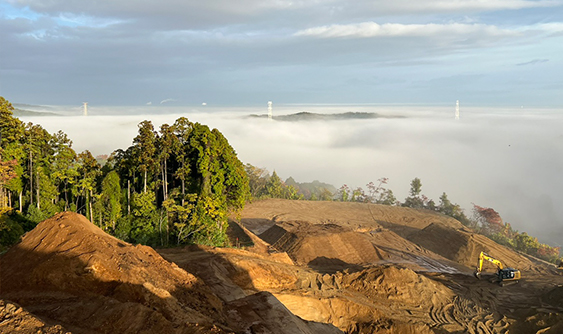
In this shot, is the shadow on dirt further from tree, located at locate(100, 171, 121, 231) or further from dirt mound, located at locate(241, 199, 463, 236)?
tree, located at locate(100, 171, 121, 231)

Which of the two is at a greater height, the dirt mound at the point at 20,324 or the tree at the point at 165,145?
the tree at the point at 165,145

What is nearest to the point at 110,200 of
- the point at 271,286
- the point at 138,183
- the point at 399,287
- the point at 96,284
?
the point at 138,183

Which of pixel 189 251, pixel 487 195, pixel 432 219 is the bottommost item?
pixel 487 195

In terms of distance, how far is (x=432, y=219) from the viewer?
Result: 50375mm

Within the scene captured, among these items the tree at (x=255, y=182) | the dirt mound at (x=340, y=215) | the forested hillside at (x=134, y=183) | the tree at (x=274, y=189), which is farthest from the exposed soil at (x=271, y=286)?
the tree at (x=255, y=182)

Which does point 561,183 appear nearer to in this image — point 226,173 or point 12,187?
point 226,173

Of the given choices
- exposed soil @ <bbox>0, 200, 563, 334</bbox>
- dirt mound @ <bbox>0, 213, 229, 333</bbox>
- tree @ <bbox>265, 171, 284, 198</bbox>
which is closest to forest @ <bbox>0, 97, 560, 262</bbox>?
exposed soil @ <bbox>0, 200, 563, 334</bbox>

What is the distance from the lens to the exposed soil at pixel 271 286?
36.0ft

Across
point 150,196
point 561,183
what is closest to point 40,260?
point 150,196

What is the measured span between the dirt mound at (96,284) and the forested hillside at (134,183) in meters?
10.7

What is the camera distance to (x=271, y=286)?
70.5 ft

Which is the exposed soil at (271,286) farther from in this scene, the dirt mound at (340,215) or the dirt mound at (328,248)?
the dirt mound at (340,215)

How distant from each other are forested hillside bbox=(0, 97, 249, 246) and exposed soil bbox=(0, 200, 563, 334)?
325cm

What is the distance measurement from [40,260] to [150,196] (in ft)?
43.1
